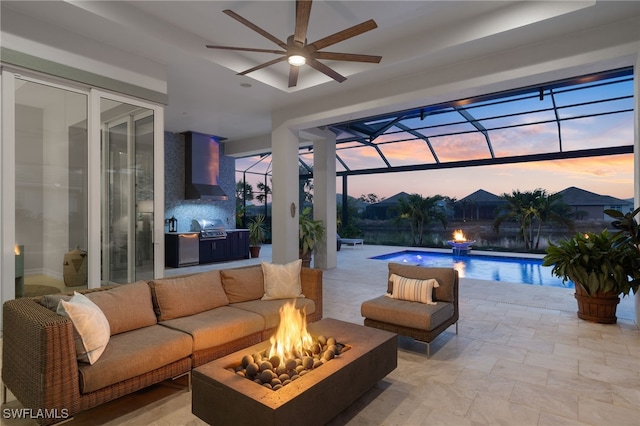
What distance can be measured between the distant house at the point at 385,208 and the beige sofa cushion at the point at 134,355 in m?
11.2

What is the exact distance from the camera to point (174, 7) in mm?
3814

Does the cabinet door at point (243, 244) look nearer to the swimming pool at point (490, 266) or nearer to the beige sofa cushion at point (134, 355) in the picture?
the swimming pool at point (490, 266)

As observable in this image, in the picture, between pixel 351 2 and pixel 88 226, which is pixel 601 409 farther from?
pixel 88 226

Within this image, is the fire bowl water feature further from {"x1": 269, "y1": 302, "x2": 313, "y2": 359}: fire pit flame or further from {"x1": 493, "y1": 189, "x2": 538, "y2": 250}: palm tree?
{"x1": 269, "y1": 302, "x2": 313, "y2": 359}: fire pit flame

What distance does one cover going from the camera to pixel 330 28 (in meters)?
4.30

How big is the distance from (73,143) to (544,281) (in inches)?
324

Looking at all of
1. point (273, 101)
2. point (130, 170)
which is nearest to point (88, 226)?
point (130, 170)

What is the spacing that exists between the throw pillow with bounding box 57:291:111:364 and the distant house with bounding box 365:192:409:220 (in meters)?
11.7

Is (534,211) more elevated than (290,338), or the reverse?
(534,211)

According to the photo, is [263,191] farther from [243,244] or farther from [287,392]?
[287,392]

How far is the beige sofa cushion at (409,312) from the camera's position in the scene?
326 cm

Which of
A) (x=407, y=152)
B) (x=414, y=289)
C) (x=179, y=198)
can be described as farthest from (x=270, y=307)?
(x=407, y=152)

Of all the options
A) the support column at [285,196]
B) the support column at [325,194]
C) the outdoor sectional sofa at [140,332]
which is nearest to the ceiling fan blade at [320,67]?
the outdoor sectional sofa at [140,332]

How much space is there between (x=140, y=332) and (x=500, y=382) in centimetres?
282
